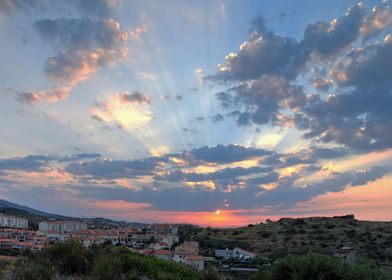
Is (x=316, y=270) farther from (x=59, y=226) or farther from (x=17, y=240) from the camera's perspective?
(x=59, y=226)

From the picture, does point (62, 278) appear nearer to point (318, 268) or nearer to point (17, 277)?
point (17, 277)

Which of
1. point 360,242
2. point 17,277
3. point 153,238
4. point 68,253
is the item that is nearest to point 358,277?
point 17,277

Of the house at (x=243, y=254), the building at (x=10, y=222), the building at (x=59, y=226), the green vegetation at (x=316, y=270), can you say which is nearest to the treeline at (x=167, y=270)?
the green vegetation at (x=316, y=270)

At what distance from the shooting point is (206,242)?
78812 millimetres

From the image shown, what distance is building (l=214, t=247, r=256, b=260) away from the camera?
5514 centimetres

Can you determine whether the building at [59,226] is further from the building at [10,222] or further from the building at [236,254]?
the building at [236,254]

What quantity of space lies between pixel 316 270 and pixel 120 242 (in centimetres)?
7570

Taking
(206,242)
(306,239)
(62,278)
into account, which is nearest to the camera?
(62,278)

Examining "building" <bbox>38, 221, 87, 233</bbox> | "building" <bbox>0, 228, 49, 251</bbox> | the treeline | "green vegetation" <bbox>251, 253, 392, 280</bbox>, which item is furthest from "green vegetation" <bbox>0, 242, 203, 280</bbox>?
"building" <bbox>38, 221, 87, 233</bbox>

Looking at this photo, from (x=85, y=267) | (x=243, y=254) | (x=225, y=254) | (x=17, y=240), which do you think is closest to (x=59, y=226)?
(x=17, y=240)

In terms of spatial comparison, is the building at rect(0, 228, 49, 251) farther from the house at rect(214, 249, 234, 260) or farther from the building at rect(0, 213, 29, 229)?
the building at rect(0, 213, 29, 229)

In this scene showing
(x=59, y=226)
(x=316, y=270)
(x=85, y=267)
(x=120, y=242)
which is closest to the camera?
(x=316, y=270)

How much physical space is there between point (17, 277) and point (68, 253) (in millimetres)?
3812

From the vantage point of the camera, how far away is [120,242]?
80875mm
